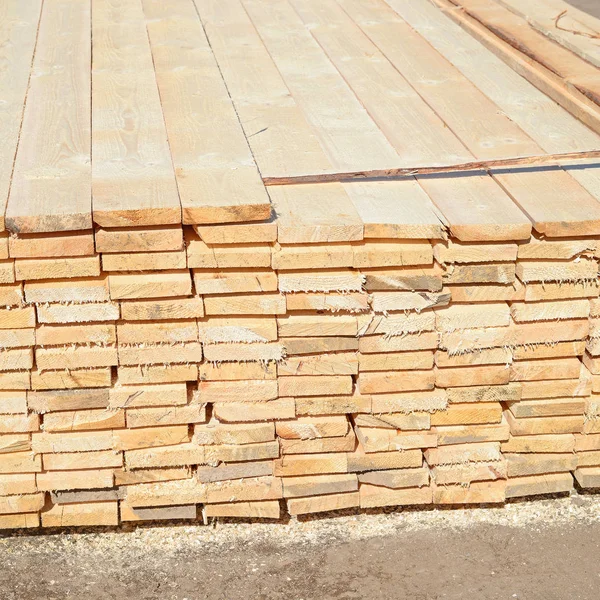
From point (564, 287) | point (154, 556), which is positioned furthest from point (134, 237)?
point (564, 287)

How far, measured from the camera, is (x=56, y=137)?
3.84m

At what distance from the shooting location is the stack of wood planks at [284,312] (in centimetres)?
331

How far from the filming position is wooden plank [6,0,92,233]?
10.4 ft

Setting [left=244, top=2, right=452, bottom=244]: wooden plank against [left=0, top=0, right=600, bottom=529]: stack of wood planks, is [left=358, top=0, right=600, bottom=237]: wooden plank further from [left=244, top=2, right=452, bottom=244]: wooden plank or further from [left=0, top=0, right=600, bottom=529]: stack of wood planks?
[left=244, top=2, right=452, bottom=244]: wooden plank

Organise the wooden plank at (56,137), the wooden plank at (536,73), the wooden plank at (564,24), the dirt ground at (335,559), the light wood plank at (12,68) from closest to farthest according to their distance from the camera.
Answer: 1. the wooden plank at (56,137)
2. the dirt ground at (335,559)
3. the light wood plank at (12,68)
4. the wooden plank at (536,73)
5. the wooden plank at (564,24)

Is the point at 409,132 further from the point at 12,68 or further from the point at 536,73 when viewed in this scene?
the point at 12,68

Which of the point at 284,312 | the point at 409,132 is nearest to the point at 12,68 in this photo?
the point at 409,132

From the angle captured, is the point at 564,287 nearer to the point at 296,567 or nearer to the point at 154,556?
the point at 296,567

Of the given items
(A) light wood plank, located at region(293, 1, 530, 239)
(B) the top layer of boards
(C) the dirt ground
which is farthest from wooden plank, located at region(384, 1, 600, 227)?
(C) the dirt ground

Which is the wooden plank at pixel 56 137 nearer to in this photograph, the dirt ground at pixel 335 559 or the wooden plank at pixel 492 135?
the dirt ground at pixel 335 559

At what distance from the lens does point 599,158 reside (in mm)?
3916

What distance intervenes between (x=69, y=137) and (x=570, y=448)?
2.41 meters

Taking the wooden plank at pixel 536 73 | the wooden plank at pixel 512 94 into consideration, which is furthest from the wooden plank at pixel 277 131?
the wooden plank at pixel 536 73

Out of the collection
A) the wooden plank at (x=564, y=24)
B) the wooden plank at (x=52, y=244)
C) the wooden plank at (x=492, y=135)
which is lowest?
the wooden plank at (x=52, y=244)
